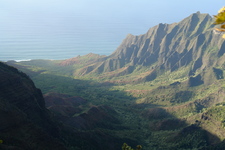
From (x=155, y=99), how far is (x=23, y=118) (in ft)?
301

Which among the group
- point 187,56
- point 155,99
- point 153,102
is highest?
point 187,56

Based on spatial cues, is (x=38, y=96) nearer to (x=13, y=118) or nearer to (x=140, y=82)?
(x=13, y=118)

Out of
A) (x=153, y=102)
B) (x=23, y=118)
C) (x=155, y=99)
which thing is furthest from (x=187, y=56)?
(x=23, y=118)

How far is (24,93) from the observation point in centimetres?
5928

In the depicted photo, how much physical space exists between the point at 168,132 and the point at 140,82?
80045mm

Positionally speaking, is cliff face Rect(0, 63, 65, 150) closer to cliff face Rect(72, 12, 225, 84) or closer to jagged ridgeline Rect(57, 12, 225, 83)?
cliff face Rect(72, 12, 225, 84)

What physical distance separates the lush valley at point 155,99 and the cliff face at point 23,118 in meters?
4.24

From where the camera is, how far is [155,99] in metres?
133

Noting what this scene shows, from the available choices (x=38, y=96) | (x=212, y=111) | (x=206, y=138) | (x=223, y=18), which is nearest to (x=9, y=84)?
(x=38, y=96)

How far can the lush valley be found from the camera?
7894 centimetres

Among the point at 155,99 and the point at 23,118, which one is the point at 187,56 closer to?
the point at 155,99

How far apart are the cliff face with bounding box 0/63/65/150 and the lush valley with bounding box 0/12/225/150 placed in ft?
13.9

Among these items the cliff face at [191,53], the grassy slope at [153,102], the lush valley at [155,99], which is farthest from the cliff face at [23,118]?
the cliff face at [191,53]

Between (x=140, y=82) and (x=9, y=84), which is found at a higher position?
(x=9, y=84)
